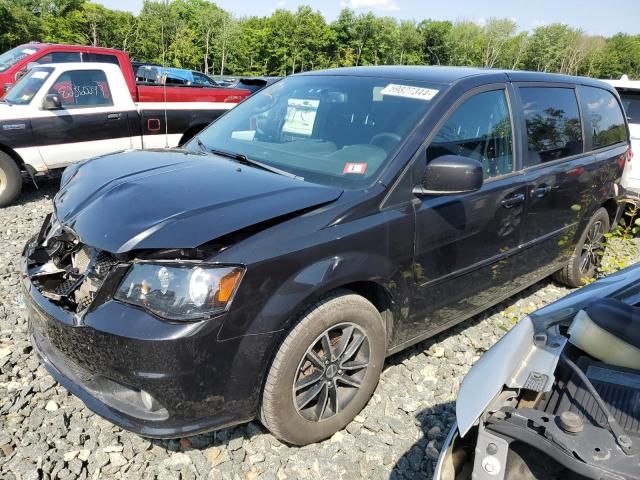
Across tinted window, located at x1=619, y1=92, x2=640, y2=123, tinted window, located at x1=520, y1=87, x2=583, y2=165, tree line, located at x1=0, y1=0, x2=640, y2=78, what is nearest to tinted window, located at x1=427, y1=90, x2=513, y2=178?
tinted window, located at x1=520, y1=87, x2=583, y2=165

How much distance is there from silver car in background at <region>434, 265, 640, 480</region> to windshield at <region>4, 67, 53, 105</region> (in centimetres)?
690

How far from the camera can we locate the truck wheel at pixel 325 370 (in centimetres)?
223

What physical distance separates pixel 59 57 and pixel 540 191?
8768 mm

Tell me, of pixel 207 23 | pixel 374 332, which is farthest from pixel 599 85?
pixel 207 23

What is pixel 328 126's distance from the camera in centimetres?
304

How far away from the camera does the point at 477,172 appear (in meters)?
2.54

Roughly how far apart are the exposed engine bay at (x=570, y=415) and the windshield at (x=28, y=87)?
697 centimetres

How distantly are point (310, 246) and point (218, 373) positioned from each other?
2.15 feet

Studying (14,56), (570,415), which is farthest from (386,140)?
(14,56)

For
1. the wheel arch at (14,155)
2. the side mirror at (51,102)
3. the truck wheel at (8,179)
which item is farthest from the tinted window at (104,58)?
the truck wheel at (8,179)

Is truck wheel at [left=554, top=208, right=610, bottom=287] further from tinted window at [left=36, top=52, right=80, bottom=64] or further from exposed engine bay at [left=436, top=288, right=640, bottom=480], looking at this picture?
tinted window at [left=36, top=52, right=80, bottom=64]

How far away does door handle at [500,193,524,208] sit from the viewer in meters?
3.17

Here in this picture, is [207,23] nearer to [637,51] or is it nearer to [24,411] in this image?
[24,411]

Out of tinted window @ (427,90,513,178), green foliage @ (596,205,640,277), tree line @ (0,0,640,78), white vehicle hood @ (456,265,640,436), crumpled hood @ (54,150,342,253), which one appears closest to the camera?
white vehicle hood @ (456,265,640,436)
